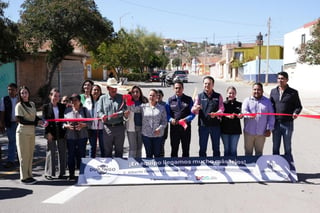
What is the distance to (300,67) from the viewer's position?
37.8 m

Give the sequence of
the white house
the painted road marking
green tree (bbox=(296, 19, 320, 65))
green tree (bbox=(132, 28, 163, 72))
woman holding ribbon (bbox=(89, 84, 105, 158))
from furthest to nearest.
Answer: green tree (bbox=(132, 28, 163, 72)), the white house, green tree (bbox=(296, 19, 320, 65)), woman holding ribbon (bbox=(89, 84, 105, 158)), the painted road marking

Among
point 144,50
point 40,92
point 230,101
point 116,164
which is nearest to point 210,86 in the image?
point 230,101

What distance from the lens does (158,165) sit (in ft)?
21.2

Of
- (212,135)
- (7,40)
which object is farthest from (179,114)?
(7,40)

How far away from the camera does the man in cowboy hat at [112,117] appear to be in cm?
658

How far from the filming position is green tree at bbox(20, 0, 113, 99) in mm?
19016

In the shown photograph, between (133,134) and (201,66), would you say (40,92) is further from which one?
(201,66)

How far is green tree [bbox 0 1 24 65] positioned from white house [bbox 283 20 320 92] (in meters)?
26.0

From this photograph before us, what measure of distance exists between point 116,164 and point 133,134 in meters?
0.63

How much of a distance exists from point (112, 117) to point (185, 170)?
1.60 m

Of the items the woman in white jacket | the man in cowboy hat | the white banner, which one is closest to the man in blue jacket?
the white banner

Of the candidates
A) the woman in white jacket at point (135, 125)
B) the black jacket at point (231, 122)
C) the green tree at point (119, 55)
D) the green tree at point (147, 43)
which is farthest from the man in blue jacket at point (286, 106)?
the green tree at point (147, 43)

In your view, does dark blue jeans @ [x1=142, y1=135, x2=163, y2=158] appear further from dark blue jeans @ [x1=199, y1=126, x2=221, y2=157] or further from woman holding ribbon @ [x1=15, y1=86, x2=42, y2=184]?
woman holding ribbon @ [x1=15, y1=86, x2=42, y2=184]

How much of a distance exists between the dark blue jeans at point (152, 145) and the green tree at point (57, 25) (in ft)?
46.1
